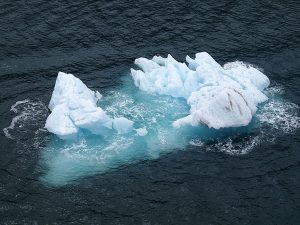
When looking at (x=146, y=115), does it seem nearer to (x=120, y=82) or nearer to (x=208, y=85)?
(x=120, y=82)

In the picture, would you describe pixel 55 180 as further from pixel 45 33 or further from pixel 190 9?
pixel 190 9

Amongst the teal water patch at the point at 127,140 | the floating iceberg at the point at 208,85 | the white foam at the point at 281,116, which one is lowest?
the white foam at the point at 281,116

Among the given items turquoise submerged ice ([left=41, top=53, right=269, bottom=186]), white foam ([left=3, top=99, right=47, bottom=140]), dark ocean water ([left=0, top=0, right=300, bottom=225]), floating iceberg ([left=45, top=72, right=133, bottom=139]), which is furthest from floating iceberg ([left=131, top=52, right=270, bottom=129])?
white foam ([left=3, top=99, right=47, bottom=140])

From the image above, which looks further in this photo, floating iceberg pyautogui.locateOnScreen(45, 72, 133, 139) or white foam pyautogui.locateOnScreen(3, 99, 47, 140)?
white foam pyautogui.locateOnScreen(3, 99, 47, 140)

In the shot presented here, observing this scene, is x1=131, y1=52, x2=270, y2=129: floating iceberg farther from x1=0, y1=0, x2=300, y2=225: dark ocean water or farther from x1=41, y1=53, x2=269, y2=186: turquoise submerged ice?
x1=0, y1=0, x2=300, y2=225: dark ocean water

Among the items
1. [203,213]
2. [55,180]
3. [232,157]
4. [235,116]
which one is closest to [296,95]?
[235,116]

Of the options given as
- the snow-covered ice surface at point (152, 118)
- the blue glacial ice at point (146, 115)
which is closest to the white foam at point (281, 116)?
the snow-covered ice surface at point (152, 118)

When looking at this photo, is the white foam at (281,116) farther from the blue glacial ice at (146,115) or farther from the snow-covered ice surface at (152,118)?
the blue glacial ice at (146,115)

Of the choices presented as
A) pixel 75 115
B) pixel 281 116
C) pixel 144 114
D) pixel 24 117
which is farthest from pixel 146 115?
pixel 281 116
